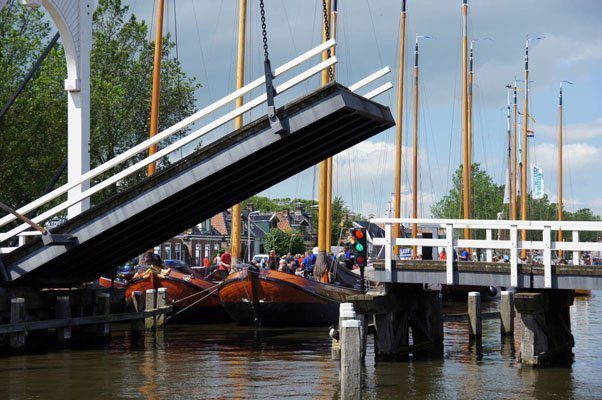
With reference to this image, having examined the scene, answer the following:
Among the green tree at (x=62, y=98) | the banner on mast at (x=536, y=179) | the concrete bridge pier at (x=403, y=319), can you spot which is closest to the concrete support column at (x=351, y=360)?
the concrete bridge pier at (x=403, y=319)

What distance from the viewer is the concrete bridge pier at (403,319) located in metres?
16.8

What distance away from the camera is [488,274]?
16.2 metres

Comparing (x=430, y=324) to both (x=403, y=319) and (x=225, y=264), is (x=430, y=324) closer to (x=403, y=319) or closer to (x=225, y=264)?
(x=403, y=319)

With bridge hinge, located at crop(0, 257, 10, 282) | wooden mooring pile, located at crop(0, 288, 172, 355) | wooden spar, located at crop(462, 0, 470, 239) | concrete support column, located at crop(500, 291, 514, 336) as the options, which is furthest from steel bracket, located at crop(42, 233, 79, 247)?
wooden spar, located at crop(462, 0, 470, 239)

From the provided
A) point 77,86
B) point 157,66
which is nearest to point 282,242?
point 157,66

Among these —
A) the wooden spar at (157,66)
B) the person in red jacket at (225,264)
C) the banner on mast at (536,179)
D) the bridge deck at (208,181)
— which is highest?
the wooden spar at (157,66)

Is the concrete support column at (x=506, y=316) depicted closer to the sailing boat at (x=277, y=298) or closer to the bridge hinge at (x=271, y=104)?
the sailing boat at (x=277, y=298)

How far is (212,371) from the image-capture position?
1577 cm

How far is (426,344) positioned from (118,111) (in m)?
29.6

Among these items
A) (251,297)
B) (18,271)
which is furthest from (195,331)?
(18,271)

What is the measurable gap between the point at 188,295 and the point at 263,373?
11594 mm

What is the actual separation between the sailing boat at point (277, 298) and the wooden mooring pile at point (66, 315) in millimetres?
2470

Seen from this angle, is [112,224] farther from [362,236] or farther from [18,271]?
[362,236]

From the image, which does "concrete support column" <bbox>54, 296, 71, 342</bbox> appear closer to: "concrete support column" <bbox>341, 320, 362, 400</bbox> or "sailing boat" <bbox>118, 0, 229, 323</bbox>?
"sailing boat" <bbox>118, 0, 229, 323</bbox>
